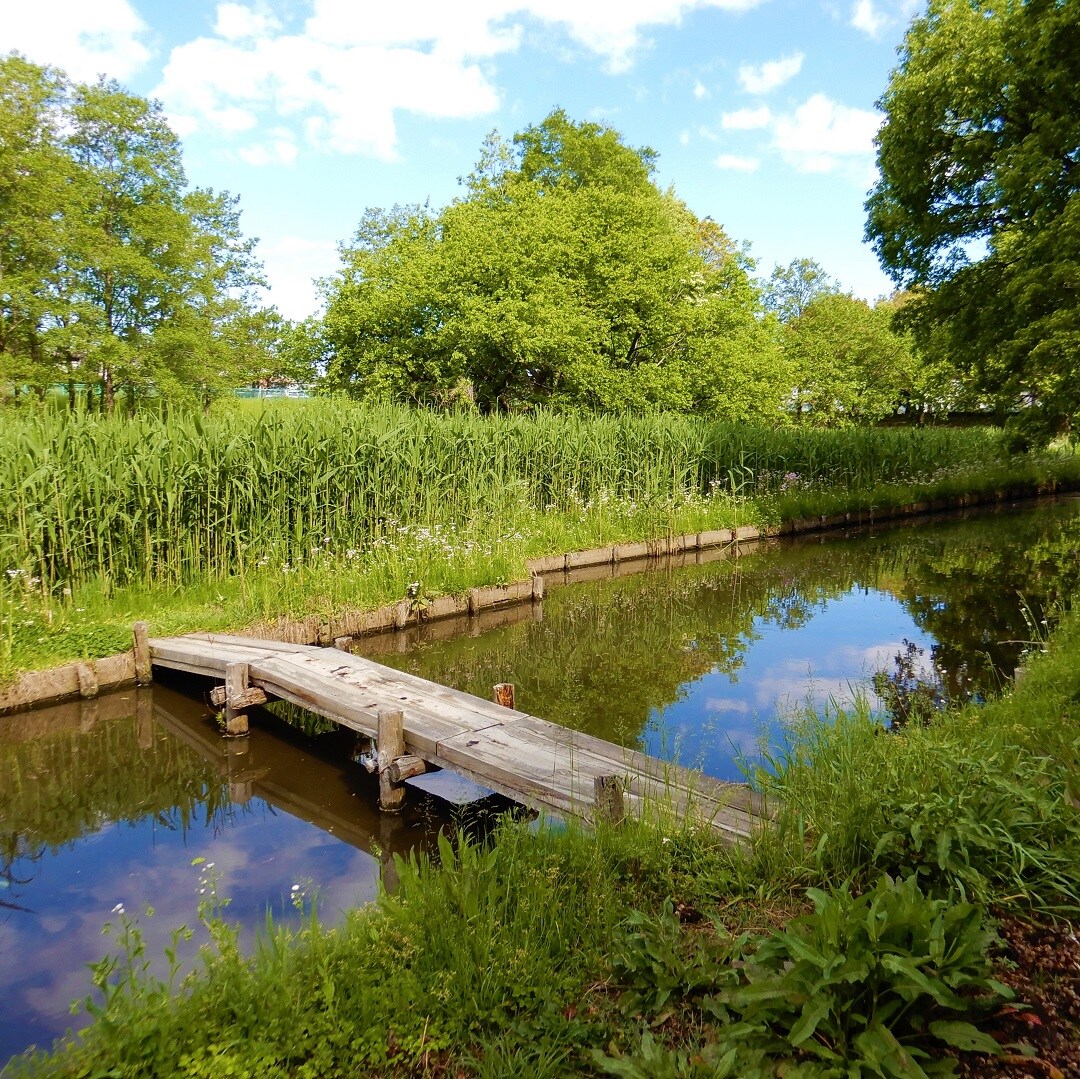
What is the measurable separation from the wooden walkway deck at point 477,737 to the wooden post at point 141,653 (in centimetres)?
10

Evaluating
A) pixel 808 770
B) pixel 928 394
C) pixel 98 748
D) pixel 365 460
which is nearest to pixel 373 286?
pixel 365 460

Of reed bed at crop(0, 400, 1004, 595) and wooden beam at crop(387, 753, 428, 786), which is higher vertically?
reed bed at crop(0, 400, 1004, 595)

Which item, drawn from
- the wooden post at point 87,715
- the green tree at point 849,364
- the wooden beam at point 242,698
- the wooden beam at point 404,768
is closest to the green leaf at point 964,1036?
the wooden beam at point 404,768

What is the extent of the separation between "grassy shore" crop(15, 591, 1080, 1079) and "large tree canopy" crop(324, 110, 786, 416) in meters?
15.2

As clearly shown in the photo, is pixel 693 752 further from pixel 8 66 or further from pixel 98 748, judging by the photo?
pixel 8 66

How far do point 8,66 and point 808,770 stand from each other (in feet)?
100

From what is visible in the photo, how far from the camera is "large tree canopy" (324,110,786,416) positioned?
1825 centimetres

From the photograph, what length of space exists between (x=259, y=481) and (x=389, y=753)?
539cm

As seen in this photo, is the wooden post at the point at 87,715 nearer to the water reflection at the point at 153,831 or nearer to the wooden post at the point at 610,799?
the water reflection at the point at 153,831

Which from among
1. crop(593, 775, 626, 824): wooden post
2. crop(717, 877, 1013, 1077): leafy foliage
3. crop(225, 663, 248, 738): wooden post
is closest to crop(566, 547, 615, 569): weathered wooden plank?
crop(225, 663, 248, 738): wooden post

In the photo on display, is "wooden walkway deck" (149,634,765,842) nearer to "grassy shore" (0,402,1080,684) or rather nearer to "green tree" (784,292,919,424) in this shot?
"grassy shore" (0,402,1080,684)

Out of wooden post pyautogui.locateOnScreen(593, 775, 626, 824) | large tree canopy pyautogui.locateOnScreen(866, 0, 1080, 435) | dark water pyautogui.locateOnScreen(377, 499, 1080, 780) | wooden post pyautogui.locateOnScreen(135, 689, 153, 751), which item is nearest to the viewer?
wooden post pyautogui.locateOnScreen(593, 775, 626, 824)

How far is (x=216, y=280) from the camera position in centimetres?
3244

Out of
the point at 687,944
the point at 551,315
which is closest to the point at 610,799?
the point at 687,944
